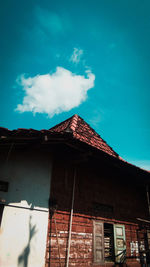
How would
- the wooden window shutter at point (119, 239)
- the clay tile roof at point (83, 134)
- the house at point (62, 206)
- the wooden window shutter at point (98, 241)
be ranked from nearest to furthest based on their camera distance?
1. the house at point (62, 206)
2. the wooden window shutter at point (98, 241)
3. the wooden window shutter at point (119, 239)
4. the clay tile roof at point (83, 134)

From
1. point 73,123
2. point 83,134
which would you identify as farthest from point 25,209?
point 73,123

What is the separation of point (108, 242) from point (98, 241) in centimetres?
69

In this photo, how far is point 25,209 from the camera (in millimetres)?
4762

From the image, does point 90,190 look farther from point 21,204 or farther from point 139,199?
point 139,199

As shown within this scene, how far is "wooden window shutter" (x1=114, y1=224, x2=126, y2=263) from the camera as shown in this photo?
6.23 metres

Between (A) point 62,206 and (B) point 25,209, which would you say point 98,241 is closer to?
(A) point 62,206

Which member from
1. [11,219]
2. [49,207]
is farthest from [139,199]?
[11,219]

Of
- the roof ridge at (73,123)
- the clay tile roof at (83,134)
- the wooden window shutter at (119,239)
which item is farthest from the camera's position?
the roof ridge at (73,123)

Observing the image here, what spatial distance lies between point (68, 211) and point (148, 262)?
169 inches

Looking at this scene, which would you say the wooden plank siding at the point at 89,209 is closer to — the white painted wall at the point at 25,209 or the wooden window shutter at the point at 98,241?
the wooden window shutter at the point at 98,241

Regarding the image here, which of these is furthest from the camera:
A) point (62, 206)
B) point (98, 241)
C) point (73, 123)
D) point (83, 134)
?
point (73, 123)

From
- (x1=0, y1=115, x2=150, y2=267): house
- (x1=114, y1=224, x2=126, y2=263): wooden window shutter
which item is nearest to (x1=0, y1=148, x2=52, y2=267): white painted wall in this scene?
(x1=0, y1=115, x2=150, y2=267): house

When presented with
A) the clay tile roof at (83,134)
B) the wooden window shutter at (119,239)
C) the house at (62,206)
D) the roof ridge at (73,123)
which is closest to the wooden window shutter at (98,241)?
the house at (62,206)

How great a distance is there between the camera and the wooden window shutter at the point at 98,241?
5630mm
